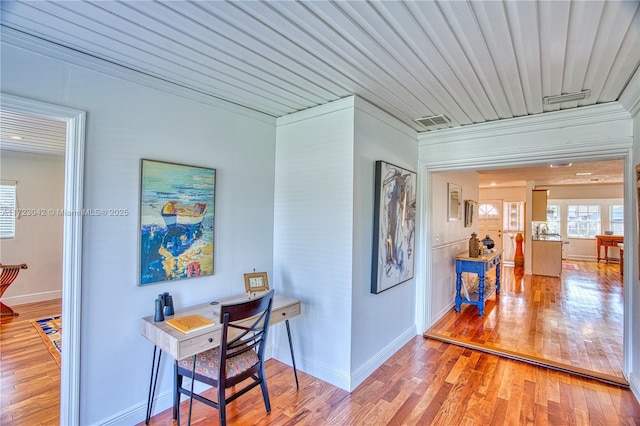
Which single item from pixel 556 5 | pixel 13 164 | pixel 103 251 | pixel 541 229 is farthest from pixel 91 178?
pixel 541 229

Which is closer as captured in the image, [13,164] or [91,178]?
[91,178]

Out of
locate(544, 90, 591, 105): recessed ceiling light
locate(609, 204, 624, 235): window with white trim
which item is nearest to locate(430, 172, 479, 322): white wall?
locate(544, 90, 591, 105): recessed ceiling light

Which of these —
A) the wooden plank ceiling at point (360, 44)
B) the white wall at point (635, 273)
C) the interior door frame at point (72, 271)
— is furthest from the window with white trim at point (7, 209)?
the white wall at point (635, 273)

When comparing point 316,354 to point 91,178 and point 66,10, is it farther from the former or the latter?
point 66,10

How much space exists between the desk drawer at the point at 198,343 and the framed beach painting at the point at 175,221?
24.6 inches

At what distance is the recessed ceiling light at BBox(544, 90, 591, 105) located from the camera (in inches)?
97.3

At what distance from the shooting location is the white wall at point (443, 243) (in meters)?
4.02

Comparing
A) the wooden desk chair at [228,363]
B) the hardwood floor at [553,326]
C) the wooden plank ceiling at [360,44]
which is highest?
the wooden plank ceiling at [360,44]

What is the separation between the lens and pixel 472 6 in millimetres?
1476

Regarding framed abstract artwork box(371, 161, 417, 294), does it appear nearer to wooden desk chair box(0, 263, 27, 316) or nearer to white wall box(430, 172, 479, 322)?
white wall box(430, 172, 479, 322)

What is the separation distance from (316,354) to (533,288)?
5.43m

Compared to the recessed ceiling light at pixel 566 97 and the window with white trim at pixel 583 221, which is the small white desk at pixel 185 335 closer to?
the recessed ceiling light at pixel 566 97

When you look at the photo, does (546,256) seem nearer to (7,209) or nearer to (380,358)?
(380,358)

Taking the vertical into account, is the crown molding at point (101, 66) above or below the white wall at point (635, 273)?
above
